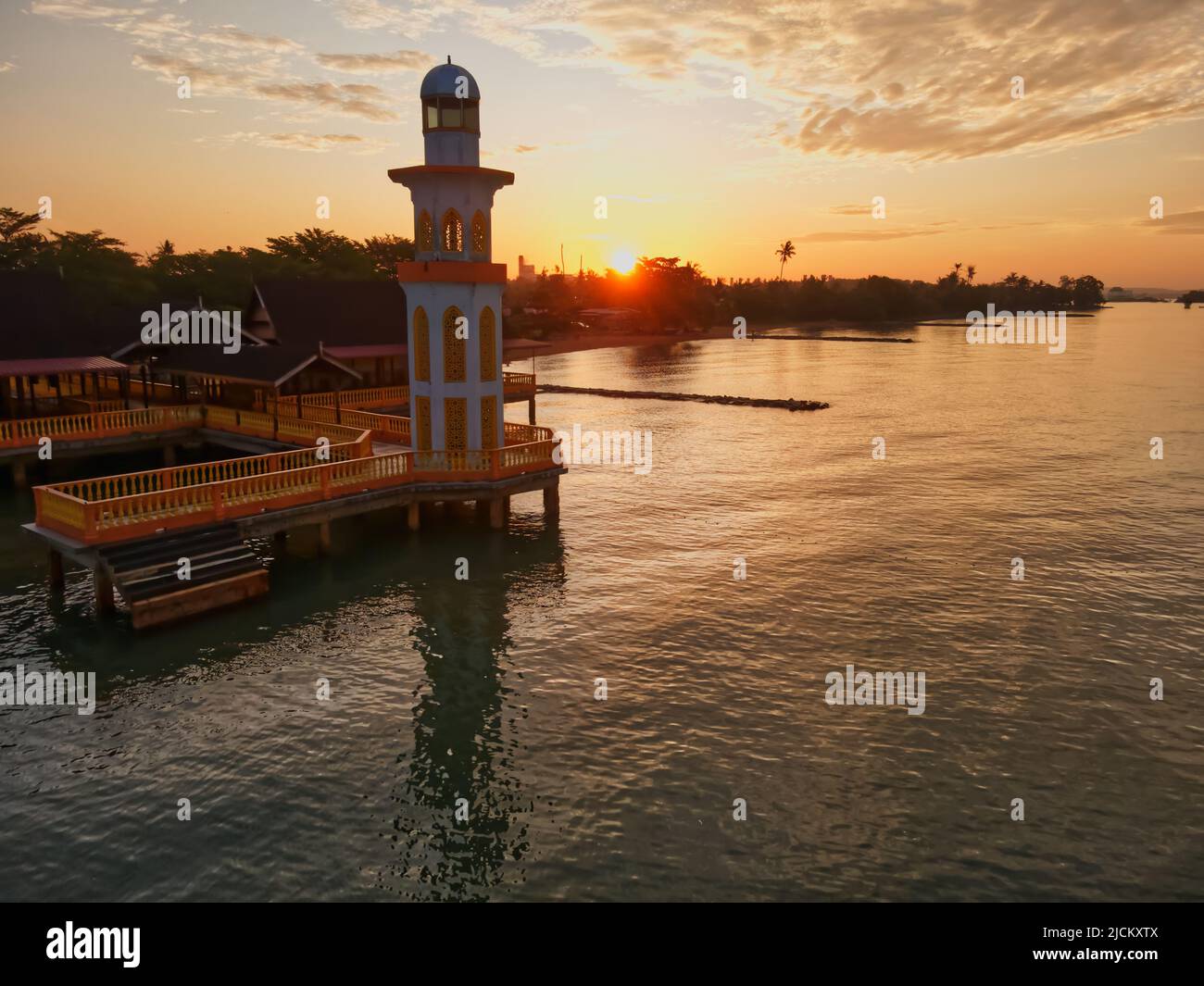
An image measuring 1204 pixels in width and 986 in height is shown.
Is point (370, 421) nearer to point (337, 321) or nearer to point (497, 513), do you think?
point (497, 513)

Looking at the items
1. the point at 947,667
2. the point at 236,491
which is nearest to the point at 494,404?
the point at 236,491

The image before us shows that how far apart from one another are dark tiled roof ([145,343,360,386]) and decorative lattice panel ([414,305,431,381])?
16.9 feet

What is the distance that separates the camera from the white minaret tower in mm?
31391

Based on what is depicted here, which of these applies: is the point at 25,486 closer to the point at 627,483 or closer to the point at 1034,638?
the point at 627,483

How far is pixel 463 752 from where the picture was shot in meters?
17.8

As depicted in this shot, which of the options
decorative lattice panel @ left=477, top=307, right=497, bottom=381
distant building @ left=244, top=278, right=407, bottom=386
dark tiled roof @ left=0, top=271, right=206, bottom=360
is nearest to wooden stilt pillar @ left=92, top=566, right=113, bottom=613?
decorative lattice panel @ left=477, top=307, right=497, bottom=381

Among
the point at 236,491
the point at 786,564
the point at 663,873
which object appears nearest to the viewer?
the point at 663,873

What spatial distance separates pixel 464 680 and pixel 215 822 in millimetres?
7143

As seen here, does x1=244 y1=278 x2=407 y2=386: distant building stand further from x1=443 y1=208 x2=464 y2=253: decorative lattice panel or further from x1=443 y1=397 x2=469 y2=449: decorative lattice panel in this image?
x1=443 y1=208 x2=464 y2=253: decorative lattice panel

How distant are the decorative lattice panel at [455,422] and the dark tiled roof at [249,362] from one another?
6439 mm

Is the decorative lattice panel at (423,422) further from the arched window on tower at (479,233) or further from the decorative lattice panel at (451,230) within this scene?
the arched window on tower at (479,233)

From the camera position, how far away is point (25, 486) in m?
38.3

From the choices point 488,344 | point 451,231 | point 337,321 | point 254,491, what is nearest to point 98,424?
point 337,321

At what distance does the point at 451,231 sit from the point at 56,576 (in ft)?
57.6
